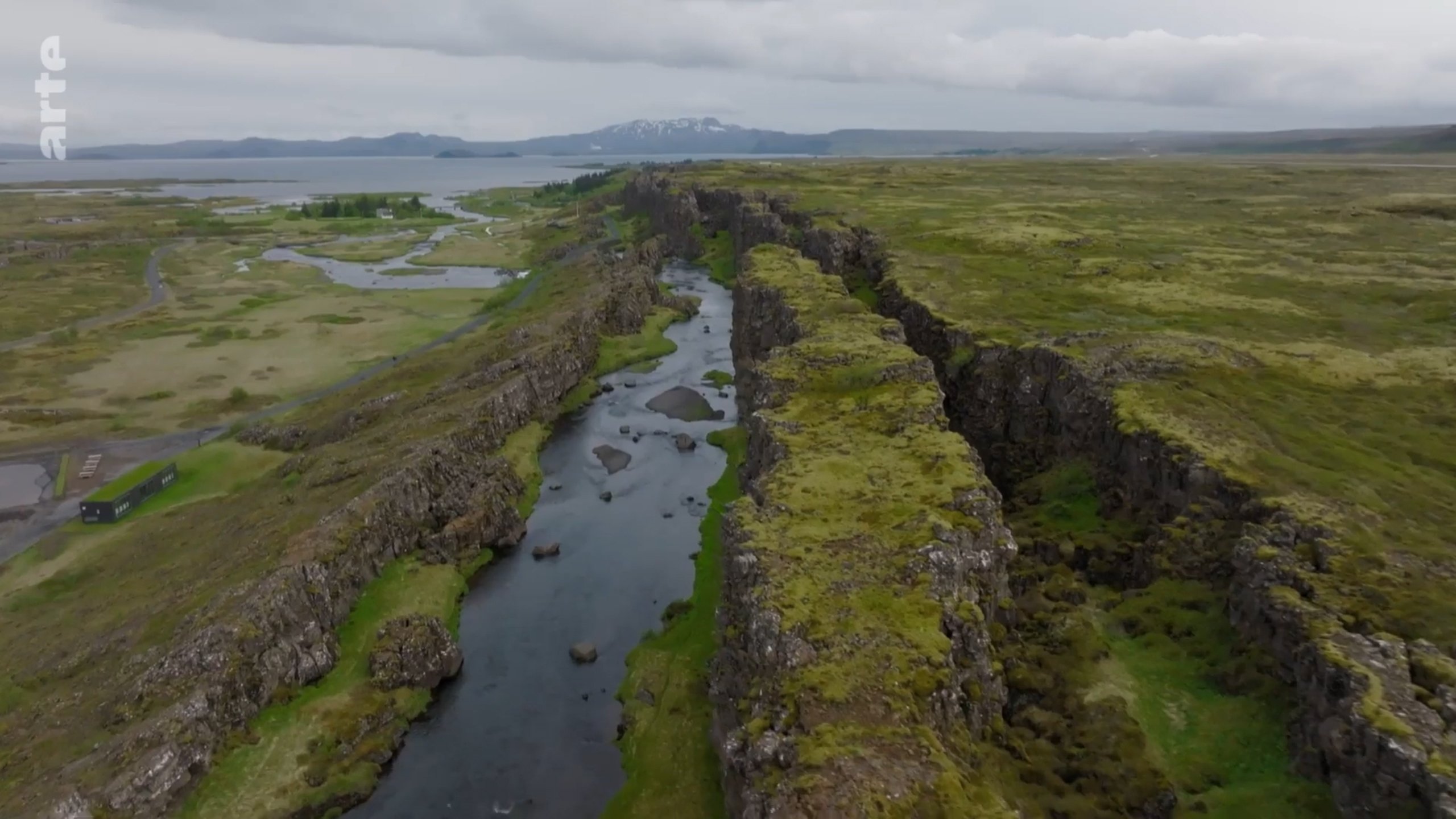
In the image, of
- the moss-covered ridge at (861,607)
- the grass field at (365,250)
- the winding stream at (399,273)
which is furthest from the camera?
the grass field at (365,250)

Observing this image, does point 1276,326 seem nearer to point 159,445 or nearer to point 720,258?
point 159,445

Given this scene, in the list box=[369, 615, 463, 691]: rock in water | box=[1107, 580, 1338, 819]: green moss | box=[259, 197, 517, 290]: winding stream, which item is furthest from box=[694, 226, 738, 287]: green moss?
box=[1107, 580, 1338, 819]: green moss

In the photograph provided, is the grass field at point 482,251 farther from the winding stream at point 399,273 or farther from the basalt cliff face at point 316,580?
the basalt cliff face at point 316,580

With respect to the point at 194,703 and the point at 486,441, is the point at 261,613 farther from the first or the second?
the point at 486,441

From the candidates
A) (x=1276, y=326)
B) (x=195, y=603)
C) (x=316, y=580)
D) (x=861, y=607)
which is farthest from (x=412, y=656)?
(x=1276, y=326)

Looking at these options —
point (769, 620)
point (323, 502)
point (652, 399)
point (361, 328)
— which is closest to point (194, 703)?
point (323, 502)

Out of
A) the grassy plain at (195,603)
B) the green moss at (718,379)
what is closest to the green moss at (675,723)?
the grassy plain at (195,603)
